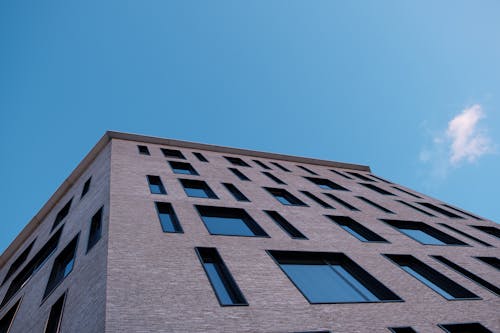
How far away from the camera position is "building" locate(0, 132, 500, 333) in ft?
30.1

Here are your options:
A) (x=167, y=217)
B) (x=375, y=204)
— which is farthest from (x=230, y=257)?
(x=375, y=204)

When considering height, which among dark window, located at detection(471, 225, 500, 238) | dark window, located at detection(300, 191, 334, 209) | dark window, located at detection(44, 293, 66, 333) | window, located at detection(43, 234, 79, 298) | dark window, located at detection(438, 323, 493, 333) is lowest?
dark window, located at detection(438, 323, 493, 333)

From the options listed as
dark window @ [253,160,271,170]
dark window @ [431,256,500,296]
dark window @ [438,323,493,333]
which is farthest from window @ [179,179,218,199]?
dark window @ [431,256,500,296]

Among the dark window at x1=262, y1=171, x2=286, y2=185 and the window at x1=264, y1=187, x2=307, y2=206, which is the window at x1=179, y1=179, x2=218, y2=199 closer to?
the window at x1=264, y1=187, x2=307, y2=206

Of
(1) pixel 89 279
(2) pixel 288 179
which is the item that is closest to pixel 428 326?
(1) pixel 89 279

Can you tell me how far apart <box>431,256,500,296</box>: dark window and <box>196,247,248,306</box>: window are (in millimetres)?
10372

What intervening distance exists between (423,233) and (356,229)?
4.56 metres

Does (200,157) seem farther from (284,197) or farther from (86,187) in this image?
(86,187)

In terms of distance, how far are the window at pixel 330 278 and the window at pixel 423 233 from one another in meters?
6.14

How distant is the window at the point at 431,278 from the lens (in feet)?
43.7

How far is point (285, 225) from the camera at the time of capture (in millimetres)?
15695

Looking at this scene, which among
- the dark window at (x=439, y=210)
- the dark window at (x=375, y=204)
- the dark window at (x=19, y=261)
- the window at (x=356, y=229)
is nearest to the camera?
the window at (x=356, y=229)

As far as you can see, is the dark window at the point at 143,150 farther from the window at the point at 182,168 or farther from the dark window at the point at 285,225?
the dark window at the point at 285,225

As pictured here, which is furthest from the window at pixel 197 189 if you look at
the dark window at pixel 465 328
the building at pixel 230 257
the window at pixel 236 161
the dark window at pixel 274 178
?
the dark window at pixel 465 328
